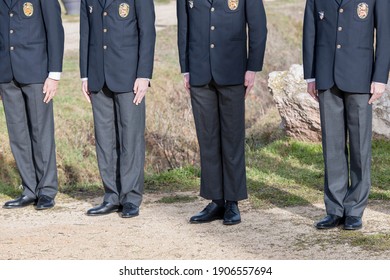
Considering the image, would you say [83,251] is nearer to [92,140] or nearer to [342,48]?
[342,48]

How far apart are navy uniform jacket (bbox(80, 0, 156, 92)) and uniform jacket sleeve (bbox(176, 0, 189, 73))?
10.6 inches

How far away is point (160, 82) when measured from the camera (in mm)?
14781

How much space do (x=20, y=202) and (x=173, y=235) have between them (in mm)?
1604

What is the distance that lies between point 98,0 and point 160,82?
7.52 m

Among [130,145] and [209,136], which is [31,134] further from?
[209,136]

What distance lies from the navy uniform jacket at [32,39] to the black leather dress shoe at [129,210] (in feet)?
3.87

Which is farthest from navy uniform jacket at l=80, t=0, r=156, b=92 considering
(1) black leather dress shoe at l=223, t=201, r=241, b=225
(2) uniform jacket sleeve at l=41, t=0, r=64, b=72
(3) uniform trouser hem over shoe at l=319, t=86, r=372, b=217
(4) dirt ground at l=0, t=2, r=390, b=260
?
(3) uniform trouser hem over shoe at l=319, t=86, r=372, b=217

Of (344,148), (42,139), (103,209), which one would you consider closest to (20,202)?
(42,139)

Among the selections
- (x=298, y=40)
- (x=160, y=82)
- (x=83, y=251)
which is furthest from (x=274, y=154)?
(x=298, y=40)

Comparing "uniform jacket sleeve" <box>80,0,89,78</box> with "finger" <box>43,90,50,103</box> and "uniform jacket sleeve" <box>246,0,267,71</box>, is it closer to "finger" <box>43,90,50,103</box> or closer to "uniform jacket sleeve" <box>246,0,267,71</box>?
"finger" <box>43,90,50,103</box>

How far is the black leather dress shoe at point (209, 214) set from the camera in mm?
7054

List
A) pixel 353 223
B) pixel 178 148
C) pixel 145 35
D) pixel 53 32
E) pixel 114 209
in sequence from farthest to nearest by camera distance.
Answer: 1. pixel 178 148
2. pixel 53 32
3. pixel 114 209
4. pixel 145 35
5. pixel 353 223

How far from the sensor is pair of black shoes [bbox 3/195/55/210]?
7680mm

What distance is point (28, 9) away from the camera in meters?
7.59
